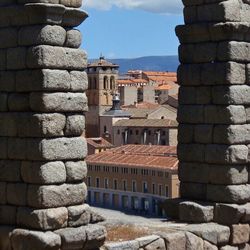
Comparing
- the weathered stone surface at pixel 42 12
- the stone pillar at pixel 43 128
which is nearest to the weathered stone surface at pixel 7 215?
the stone pillar at pixel 43 128

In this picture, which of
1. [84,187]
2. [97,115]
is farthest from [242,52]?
[97,115]

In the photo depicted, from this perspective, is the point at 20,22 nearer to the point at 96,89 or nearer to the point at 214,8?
the point at 214,8

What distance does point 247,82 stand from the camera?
1120cm

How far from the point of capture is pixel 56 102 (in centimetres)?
886

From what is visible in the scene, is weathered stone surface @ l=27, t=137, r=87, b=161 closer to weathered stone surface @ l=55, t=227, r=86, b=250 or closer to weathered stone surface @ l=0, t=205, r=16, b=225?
weathered stone surface @ l=0, t=205, r=16, b=225

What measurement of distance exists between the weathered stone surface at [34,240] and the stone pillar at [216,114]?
2794mm

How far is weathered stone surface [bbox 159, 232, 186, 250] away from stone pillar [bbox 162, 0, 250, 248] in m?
0.68

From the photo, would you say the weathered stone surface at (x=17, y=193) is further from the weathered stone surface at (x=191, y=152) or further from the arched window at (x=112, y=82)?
the arched window at (x=112, y=82)

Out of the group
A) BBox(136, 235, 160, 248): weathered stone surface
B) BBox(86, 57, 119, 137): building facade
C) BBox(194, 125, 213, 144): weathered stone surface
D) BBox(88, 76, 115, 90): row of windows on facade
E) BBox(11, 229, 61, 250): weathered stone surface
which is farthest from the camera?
BBox(88, 76, 115, 90): row of windows on facade

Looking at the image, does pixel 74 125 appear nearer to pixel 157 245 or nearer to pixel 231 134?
pixel 157 245

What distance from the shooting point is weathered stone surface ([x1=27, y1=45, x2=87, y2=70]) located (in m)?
8.80

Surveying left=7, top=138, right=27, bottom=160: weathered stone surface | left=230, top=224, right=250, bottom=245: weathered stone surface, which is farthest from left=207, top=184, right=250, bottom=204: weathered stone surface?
left=7, top=138, right=27, bottom=160: weathered stone surface

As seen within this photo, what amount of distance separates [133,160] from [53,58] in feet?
190

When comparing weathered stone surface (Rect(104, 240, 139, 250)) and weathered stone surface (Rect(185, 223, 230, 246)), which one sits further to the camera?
A: weathered stone surface (Rect(185, 223, 230, 246))
